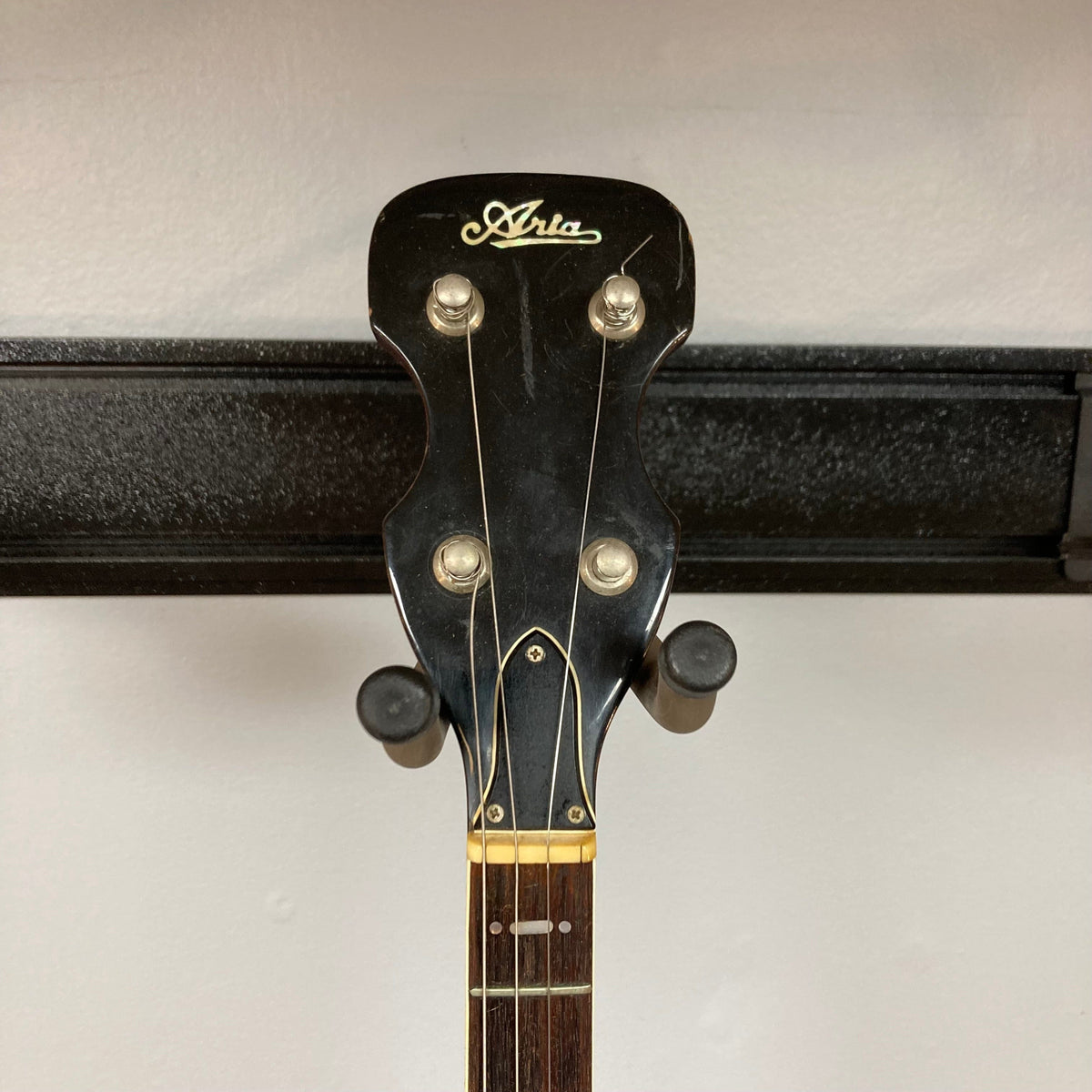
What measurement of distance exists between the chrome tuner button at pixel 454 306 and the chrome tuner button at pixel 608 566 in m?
0.14

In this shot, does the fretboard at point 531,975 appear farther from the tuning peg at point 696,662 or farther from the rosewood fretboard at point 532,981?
the tuning peg at point 696,662

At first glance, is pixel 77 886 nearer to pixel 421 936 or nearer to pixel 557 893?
pixel 421 936

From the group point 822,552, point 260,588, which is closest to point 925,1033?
point 822,552

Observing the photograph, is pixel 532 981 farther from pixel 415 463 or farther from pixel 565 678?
pixel 415 463

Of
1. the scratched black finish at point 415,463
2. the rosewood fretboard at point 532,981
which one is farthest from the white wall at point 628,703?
the rosewood fretboard at point 532,981

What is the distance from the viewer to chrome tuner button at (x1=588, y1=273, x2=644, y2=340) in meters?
0.47

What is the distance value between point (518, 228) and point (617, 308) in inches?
3.0

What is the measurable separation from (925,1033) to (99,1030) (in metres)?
0.66

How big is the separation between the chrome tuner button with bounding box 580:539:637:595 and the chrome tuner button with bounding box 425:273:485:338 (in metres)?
0.14

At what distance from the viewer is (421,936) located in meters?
0.70

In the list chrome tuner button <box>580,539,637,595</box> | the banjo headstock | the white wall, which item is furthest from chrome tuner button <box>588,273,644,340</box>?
the white wall

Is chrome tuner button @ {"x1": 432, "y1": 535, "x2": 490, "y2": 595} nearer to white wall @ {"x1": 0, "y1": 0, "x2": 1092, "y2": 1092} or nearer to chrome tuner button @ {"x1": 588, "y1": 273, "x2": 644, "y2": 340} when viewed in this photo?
chrome tuner button @ {"x1": 588, "y1": 273, "x2": 644, "y2": 340}

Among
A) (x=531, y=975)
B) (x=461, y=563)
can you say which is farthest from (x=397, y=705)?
(x=531, y=975)

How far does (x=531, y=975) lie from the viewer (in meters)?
0.50
